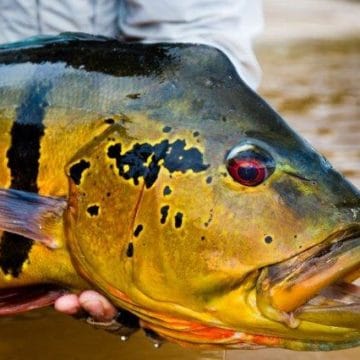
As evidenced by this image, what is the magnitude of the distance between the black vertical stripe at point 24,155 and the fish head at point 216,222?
0.34ft

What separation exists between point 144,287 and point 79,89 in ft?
1.62

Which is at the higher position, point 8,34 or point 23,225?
point 8,34

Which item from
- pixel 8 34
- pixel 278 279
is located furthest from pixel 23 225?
pixel 8 34

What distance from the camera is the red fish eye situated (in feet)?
7.82

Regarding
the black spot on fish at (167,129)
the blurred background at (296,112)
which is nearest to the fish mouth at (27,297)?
the black spot on fish at (167,129)

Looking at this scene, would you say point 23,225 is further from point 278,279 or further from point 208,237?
point 278,279

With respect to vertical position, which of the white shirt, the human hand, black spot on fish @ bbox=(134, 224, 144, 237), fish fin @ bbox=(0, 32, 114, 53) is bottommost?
the human hand

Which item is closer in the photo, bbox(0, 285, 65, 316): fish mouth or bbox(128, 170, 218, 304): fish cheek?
bbox(128, 170, 218, 304): fish cheek

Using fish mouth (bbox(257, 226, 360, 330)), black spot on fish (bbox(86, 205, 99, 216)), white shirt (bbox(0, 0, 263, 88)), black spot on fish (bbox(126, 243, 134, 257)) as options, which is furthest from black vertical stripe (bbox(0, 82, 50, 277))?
white shirt (bbox(0, 0, 263, 88))

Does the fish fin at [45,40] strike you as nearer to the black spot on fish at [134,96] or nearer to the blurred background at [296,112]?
the black spot on fish at [134,96]

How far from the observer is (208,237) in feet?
7.88

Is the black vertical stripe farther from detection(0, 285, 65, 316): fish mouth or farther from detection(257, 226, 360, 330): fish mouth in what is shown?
detection(257, 226, 360, 330): fish mouth

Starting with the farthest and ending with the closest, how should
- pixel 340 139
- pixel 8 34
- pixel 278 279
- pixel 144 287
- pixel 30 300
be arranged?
pixel 340 139 < pixel 8 34 < pixel 30 300 < pixel 144 287 < pixel 278 279

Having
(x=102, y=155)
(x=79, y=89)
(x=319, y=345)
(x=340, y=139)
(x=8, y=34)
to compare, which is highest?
(x=340, y=139)
